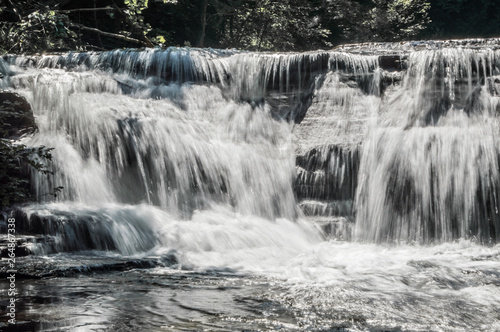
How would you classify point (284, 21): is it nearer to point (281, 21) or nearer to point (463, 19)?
point (281, 21)

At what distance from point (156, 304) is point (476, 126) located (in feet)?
21.0

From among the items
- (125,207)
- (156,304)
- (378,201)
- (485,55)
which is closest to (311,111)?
(378,201)

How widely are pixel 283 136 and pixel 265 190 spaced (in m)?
1.31

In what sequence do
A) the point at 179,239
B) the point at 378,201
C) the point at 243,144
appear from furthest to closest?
the point at 243,144
the point at 378,201
the point at 179,239

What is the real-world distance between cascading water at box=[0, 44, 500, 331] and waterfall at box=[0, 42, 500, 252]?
0.03 meters

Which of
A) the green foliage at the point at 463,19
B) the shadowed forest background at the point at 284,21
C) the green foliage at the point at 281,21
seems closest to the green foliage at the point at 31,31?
the shadowed forest background at the point at 284,21

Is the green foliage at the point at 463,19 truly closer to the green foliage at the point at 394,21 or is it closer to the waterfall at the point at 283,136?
the green foliage at the point at 394,21

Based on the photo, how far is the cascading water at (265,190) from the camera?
14.5ft

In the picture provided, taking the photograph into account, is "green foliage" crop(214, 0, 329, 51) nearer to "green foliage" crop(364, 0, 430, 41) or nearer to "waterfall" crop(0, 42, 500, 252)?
"green foliage" crop(364, 0, 430, 41)

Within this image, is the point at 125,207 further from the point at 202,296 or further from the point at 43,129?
the point at 202,296

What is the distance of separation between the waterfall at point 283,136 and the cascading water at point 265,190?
26 mm

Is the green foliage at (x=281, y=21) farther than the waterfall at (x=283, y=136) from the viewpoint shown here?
Yes

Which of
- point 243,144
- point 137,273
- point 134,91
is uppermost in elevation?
point 134,91

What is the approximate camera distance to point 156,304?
13.7ft
